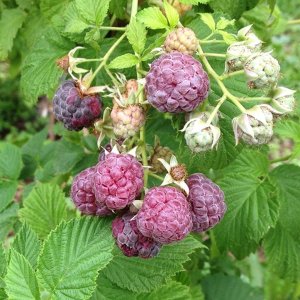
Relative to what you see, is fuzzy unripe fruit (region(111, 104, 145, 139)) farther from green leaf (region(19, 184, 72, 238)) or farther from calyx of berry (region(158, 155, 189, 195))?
green leaf (region(19, 184, 72, 238))

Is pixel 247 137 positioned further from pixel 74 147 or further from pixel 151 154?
pixel 74 147

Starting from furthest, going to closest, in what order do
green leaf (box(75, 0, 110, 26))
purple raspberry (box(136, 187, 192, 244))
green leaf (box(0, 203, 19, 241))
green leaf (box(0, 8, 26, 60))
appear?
green leaf (box(0, 8, 26, 60)), green leaf (box(0, 203, 19, 241)), green leaf (box(75, 0, 110, 26)), purple raspberry (box(136, 187, 192, 244))

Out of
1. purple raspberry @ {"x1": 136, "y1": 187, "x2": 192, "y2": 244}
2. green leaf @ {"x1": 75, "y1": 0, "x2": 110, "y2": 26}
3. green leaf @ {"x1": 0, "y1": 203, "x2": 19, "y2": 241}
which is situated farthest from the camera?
green leaf @ {"x1": 0, "y1": 203, "x2": 19, "y2": 241}

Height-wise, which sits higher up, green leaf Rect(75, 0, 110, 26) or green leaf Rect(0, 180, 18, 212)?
green leaf Rect(75, 0, 110, 26)

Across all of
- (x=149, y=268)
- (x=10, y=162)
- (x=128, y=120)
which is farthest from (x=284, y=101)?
(x=10, y=162)

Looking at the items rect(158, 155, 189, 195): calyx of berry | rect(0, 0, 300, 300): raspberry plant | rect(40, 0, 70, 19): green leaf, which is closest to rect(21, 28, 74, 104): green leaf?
rect(0, 0, 300, 300): raspberry plant

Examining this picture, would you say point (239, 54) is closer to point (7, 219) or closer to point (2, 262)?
point (2, 262)

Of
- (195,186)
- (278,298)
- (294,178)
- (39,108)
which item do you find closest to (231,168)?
(294,178)
